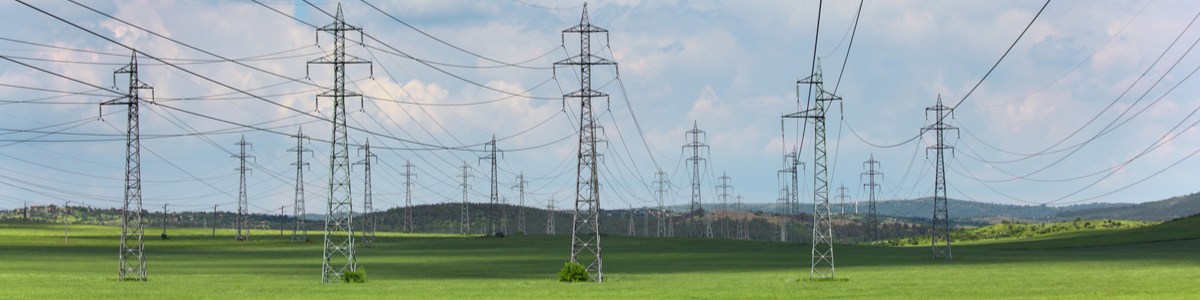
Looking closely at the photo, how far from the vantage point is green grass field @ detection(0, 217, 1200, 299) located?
2598 inches

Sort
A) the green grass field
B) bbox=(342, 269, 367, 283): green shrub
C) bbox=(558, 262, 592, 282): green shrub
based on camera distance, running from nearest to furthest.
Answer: the green grass field, bbox=(342, 269, 367, 283): green shrub, bbox=(558, 262, 592, 282): green shrub

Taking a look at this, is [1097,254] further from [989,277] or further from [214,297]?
[214,297]

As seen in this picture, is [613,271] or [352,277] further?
[613,271]

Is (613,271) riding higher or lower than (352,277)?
lower

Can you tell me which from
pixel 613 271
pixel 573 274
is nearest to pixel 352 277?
pixel 573 274

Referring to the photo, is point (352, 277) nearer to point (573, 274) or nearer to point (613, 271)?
point (573, 274)

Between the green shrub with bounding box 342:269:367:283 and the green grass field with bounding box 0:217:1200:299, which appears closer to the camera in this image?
the green grass field with bounding box 0:217:1200:299

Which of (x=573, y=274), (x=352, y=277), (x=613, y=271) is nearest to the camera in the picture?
(x=352, y=277)

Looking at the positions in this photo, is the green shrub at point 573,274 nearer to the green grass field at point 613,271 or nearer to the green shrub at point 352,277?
the green grass field at point 613,271

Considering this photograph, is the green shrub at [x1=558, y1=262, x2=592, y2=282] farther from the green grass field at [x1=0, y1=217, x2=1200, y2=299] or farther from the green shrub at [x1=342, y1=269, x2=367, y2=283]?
the green shrub at [x1=342, y1=269, x2=367, y2=283]

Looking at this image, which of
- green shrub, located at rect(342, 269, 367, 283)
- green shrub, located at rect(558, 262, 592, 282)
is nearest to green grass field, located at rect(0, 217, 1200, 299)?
green shrub, located at rect(342, 269, 367, 283)

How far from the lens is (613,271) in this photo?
344ft

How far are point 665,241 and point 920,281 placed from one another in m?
90.5

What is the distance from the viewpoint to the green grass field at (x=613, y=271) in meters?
66.0
